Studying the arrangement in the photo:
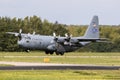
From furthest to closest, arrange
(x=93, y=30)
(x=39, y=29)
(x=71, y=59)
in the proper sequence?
(x=39, y=29)
(x=93, y=30)
(x=71, y=59)

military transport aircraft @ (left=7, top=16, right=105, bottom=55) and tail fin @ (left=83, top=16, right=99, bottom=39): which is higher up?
tail fin @ (left=83, top=16, right=99, bottom=39)

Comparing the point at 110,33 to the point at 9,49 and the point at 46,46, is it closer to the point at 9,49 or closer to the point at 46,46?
the point at 9,49

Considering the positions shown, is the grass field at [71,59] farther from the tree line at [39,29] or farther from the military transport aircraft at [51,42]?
the tree line at [39,29]

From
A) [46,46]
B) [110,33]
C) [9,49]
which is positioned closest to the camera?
[46,46]

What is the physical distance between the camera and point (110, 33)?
15262 cm

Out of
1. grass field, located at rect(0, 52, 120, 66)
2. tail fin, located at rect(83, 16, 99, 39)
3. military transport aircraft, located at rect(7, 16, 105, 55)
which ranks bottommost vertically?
grass field, located at rect(0, 52, 120, 66)

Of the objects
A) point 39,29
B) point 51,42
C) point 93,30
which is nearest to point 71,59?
point 51,42

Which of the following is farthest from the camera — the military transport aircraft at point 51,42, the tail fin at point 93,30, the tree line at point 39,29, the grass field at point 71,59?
the tree line at point 39,29

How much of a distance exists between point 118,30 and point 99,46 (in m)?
25.1

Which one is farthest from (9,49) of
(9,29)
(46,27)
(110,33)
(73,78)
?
(73,78)

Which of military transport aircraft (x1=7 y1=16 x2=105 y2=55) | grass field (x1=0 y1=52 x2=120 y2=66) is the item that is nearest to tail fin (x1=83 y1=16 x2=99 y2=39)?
military transport aircraft (x1=7 y1=16 x2=105 y2=55)

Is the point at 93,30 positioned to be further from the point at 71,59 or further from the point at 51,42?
the point at 71,59

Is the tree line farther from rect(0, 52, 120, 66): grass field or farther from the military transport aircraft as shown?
rect(0, 52, 120, 66): grass field

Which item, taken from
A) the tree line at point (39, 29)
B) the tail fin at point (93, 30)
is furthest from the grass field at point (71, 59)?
the tree line at point (39, 29)
